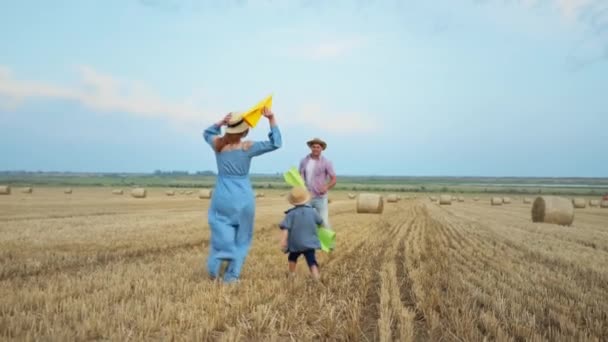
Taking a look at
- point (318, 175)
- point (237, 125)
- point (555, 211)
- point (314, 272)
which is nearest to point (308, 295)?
point (314, 272)

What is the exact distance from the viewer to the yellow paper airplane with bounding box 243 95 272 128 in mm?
6723

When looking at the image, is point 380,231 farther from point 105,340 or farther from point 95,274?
point 105,340

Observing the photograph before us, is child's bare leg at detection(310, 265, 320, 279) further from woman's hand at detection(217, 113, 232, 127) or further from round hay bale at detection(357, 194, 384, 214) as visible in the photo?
round hay bale at detection(357, 194, 384, 214)

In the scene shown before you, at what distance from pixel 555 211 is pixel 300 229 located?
16.9 metres

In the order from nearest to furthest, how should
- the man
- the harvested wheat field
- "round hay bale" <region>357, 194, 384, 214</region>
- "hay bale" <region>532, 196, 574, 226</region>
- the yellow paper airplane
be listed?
the harvested wheat field
the yellow paper airplane
the man
"hay bale" <region>532, 196, 574, 226</region>
"round hay bale" <region>357, 194, 384, 214</region>

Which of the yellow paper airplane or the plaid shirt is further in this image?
the plaid shirt

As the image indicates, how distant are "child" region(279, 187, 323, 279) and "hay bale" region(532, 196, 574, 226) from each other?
16599 millimetres

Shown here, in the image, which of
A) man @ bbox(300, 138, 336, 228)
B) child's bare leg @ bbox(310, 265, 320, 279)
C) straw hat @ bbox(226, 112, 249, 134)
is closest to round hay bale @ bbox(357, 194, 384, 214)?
man @ bbox(300, 138, 336, 228)

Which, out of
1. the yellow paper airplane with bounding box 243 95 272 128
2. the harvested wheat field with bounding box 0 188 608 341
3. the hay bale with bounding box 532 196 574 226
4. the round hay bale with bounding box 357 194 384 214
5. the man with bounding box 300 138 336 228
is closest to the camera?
the harvested wheat field with bounding box 0 188 608 341

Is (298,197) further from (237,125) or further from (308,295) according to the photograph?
(308,295)

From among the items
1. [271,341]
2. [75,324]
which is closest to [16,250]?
[75,324]

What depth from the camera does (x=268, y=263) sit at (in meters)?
8.45

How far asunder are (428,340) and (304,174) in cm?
561

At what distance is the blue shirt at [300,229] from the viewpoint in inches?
279
